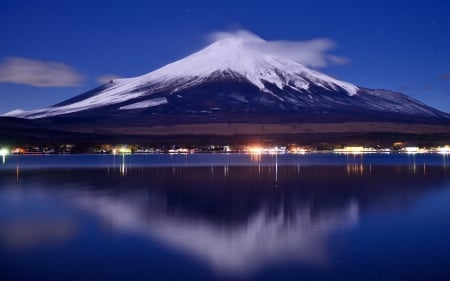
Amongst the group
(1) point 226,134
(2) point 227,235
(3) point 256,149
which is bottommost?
(2) point 227,235

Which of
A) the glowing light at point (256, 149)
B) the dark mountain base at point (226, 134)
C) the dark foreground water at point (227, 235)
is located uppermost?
the dark mountain base at point (226, 134)

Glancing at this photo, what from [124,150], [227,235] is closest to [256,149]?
[124,150]

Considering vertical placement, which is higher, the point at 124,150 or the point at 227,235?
the point at 124,150

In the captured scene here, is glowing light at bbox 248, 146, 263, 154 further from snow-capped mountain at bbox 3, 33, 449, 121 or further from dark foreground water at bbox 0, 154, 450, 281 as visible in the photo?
dark foreground water at bbox 0, 154, 450, 281

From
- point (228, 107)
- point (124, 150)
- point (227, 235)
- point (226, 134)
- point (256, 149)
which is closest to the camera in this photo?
point (227, 235)

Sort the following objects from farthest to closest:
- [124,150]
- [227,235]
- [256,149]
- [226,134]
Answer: [226,134]
[256,149]
[124,150]
[227,235]

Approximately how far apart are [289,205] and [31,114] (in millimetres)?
179097

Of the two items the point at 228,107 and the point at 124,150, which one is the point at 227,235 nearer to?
the point at 124,150

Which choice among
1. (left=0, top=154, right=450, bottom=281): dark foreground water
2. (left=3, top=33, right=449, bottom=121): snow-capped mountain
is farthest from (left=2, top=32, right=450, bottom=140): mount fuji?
(left=0, top=154, right=450, bottom=281): dark foreground water

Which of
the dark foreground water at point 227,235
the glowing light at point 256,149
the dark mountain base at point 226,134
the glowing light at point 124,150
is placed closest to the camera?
the dark foreground water at point 227,235

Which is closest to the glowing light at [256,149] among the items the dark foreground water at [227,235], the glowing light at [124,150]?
the glowing light at [124,150]

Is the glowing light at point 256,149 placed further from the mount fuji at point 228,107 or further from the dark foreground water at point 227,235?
the dark foreground water at point 227,235

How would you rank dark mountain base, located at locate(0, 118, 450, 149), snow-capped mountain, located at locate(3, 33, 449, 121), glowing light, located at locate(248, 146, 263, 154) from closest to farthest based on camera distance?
glowing light, located at locate(248, 146, 263, 154) → dark mountain base, located at locate(0, 118, 450, 149) → snow-capped mountain, located at locate(3, 33, 449, 121)

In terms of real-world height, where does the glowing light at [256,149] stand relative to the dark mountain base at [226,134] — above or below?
below
